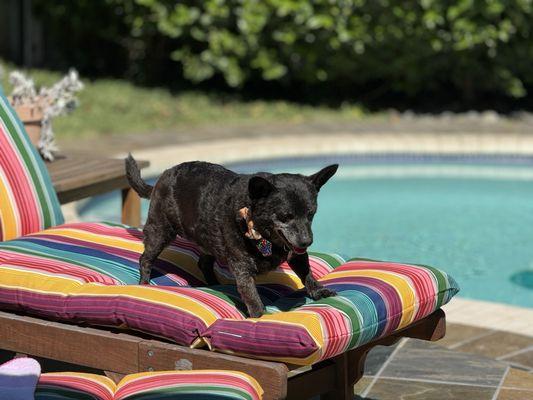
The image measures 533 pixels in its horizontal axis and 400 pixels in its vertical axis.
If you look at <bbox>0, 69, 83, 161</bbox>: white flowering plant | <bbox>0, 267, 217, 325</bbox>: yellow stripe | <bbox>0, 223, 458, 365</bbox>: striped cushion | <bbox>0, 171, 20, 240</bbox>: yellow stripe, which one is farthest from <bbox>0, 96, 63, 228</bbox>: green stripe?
<bbox>0, 69, 83, 161</bbox>: white flowering plant

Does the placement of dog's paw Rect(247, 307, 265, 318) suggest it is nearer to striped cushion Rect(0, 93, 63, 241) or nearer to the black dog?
the black dog

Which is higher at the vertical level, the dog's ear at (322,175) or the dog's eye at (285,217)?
the dog's ear at (322,175)

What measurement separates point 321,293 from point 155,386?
0.84m

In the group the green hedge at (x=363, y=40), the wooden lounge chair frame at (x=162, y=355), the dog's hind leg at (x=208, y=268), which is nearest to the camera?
the wooden lounge chair frame at (x=162, y=355)

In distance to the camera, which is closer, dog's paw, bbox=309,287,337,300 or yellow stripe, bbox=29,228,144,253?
dog's paw, bbox=309,287,337,300

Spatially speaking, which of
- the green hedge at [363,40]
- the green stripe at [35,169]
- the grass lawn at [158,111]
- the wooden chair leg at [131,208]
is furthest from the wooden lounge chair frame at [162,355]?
the green hedge at [363,40]

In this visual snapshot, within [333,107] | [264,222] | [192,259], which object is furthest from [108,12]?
[264,222]

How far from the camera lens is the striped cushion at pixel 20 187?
5223mm

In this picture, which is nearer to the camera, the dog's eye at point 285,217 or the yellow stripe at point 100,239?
the dog's eye at point 285,217

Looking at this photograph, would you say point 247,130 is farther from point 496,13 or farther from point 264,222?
point 264,222

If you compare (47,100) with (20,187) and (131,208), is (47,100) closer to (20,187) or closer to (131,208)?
(131,208)

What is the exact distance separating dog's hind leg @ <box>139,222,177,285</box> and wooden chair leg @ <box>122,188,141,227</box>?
7.37 ft

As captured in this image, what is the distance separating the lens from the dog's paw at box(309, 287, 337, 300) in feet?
13.8

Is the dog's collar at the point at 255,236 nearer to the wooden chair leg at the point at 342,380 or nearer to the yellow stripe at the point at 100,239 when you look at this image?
the wooden chair leg at the point at 342,380
